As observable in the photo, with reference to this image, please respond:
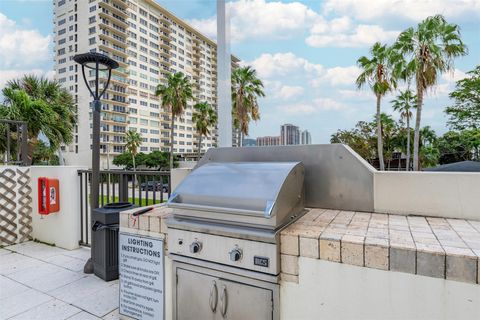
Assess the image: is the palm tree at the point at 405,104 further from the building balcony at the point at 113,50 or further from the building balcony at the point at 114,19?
the building balcony at the point at 114,19

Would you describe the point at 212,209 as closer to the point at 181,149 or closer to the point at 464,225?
the point at 464,225

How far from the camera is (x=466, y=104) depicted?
1697 centimetres

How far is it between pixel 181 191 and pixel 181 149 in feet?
182

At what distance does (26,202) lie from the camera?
4.18m

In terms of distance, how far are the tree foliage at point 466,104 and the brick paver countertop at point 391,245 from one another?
19.7m

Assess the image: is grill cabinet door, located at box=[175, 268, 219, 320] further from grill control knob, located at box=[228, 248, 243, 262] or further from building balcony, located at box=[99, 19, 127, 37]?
Answer: building balcony, located at box=[99, 19, 127, 37]

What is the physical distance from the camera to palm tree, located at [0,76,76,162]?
10.9 m

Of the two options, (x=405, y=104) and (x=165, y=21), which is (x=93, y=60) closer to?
(x=405, y=104)

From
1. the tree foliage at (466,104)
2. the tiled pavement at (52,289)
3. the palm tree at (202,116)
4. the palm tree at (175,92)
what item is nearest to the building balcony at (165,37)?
the palm tree at (202,116)

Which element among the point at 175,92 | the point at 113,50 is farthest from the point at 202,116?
the point at 113,50

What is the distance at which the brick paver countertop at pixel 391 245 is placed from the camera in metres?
1.04

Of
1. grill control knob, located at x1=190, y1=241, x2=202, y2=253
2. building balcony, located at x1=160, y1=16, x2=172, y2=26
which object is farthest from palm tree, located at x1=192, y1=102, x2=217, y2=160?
building balcony, located at x1=160, y1=16, x2=172, y2=26

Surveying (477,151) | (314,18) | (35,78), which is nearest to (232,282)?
(314,18)

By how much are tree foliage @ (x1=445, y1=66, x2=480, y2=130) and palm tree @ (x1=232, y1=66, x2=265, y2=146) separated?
12300 millimetres
